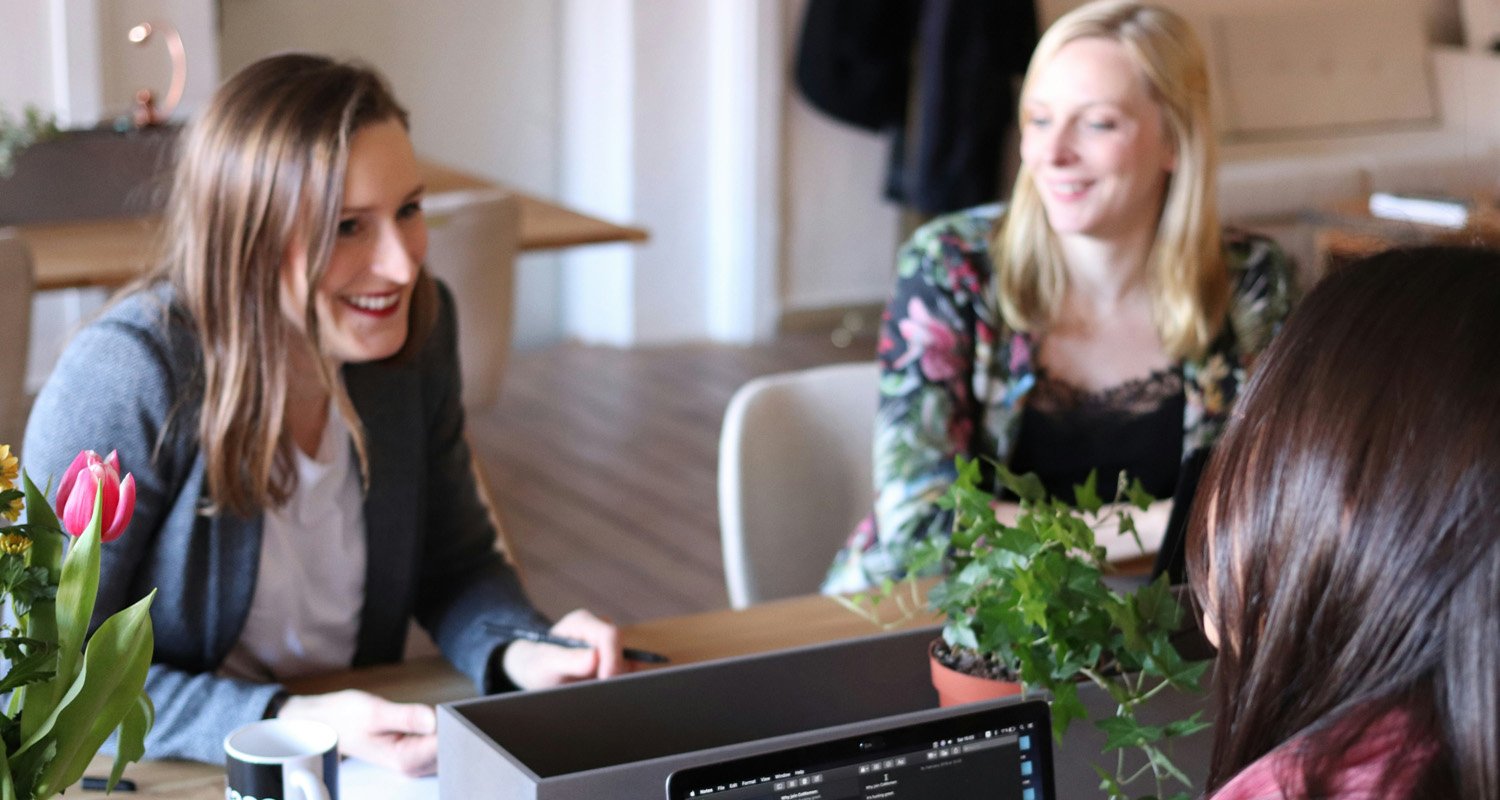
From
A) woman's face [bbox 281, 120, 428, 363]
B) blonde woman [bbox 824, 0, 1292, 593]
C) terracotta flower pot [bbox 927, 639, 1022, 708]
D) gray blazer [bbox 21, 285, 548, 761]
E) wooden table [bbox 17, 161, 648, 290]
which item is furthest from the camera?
wooden table [bbox 17, 161, 648, 290]

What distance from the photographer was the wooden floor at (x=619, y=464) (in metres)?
3.90

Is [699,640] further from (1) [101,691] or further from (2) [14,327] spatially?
(2) [14,327]

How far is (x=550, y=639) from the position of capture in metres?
1.63

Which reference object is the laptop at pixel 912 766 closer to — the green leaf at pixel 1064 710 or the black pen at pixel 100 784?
the green leaf at pixel 1064 710

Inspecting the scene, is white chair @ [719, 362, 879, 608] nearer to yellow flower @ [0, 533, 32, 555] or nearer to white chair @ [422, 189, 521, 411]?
yellow flower @ [0, 533, 32, 555]

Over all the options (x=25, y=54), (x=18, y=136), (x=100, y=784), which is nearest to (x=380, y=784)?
(x=100, y=784)

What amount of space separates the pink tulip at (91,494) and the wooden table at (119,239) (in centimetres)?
209

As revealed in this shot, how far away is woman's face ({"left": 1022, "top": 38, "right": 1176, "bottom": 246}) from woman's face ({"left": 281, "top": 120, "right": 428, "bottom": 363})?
86cm

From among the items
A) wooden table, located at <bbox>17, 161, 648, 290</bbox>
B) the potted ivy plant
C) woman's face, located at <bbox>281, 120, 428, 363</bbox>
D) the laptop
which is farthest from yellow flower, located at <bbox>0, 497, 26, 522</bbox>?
wooden table, located at <bbox>17, 161, 648, 290</bbox>

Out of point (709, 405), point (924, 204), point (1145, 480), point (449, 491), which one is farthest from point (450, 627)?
point (924, 204)

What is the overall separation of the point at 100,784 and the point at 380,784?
217 mm

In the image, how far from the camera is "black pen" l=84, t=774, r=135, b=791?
1334mm

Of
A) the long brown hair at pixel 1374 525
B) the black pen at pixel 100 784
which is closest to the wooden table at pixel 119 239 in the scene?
the black pen at pixel 100 784

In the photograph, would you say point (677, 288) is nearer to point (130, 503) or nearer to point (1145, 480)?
point (1145, 480)
